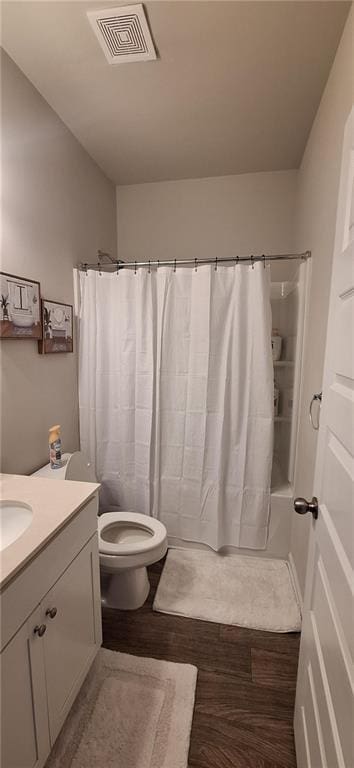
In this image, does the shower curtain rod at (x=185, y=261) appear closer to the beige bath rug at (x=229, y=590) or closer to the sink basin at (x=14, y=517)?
the sink basin at (x=14, y=517)

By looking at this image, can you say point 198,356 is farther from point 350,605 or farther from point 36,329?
point 350,605

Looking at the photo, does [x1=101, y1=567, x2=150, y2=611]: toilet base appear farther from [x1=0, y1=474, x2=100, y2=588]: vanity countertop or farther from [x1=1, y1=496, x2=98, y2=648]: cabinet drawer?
[x1=0, y1=474, x2=100, y2=588]: vanity countertop

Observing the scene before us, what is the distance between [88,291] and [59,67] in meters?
1.00

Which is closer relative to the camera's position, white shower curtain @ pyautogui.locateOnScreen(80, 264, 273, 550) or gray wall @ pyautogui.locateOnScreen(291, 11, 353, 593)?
gray wall @ pyautogui.locateOnScreen(291, 11, 353, 593)

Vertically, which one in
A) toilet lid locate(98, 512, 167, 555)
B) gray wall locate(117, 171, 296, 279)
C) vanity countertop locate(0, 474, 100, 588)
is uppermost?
gray wall locate(117, 171, 296, 279)

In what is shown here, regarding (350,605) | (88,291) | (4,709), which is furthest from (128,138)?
(4,709)

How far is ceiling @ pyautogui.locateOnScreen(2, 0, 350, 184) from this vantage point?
3.87 feet

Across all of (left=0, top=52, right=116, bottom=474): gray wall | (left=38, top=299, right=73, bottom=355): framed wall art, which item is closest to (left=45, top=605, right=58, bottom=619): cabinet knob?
(left=0, top=52, right=116, bottom=474): gray wall

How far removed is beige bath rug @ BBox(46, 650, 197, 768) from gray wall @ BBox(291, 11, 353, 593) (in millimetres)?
786

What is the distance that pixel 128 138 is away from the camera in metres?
1.89

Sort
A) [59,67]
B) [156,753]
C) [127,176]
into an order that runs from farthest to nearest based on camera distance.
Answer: [127,176], [59,67], [156,753]

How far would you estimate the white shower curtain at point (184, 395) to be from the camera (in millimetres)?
1806

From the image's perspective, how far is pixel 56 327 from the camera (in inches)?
67.8

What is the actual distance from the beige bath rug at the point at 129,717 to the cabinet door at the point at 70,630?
0.52 feet
